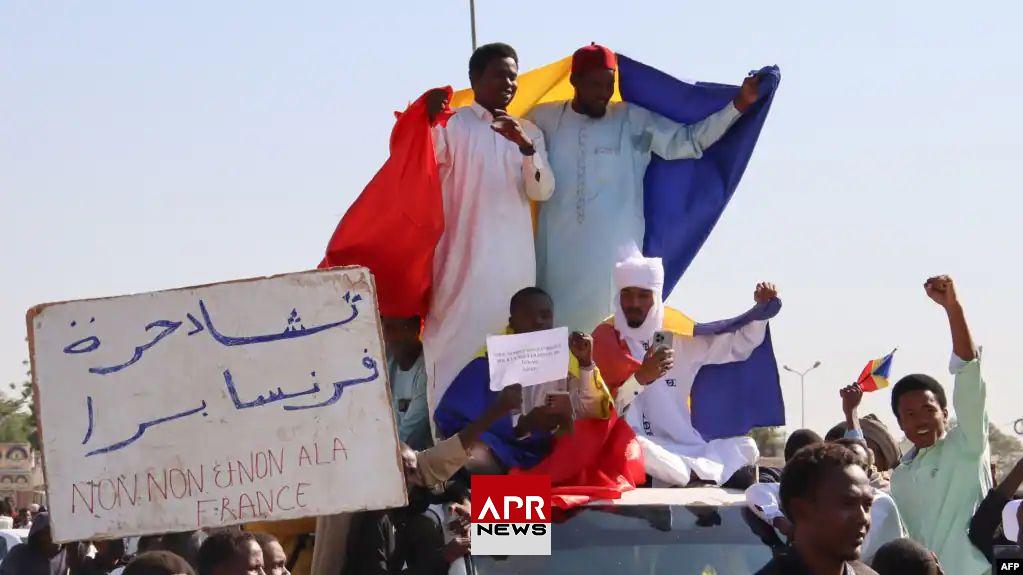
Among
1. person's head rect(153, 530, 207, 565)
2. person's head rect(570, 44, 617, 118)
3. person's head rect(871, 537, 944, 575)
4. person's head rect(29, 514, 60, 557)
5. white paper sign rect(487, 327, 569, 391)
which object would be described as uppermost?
person's head rect(570, 44, 617, 118)

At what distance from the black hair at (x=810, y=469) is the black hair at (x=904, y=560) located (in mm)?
711

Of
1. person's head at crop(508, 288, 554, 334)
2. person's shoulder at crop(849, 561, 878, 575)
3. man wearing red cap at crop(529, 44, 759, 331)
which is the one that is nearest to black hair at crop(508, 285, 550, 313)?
person's head at crop(508, 288, 554, 334)

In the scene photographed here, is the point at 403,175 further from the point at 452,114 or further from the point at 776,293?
the point at 776,293

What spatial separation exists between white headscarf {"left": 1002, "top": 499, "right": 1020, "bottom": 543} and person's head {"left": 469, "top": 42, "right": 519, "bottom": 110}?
9.67 feet

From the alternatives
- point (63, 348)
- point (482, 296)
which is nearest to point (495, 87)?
point (482, 296)

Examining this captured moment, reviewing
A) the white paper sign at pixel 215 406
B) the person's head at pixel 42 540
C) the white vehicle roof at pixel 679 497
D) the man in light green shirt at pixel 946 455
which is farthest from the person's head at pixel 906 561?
the person's head at pixel 42 540

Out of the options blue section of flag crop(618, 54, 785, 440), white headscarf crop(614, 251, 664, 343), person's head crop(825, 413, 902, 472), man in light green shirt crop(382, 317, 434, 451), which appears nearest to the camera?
white headscarf crop(614, 251, 664, 343)

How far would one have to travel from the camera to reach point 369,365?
19.3 feet

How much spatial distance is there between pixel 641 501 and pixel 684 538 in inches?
10.0

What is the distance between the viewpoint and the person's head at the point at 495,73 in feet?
27.8

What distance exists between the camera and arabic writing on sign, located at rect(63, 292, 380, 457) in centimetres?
585

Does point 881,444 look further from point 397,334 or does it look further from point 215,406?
point 215,406

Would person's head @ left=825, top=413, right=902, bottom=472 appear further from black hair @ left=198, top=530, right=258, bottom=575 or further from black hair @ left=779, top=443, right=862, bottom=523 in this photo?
black hair @ left=779, top=443, right=862, bottom=523

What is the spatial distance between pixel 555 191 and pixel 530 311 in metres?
1.04
